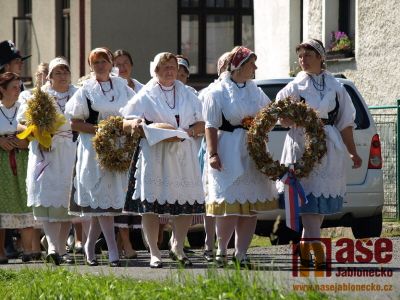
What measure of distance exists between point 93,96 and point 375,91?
33.6ft

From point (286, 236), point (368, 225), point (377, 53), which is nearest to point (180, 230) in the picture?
point (368, 225)

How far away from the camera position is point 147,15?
113 ft

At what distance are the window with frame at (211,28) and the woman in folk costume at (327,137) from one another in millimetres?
20771

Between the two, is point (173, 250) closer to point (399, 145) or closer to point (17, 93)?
point (17, 93)

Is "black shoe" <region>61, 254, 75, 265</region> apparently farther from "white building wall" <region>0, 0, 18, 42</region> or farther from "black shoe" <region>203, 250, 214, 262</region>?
"white building wall" <region>0, 0, 18, 42</region>

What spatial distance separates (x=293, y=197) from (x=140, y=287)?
2388 mm

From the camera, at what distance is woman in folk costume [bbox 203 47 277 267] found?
14461 millimetres

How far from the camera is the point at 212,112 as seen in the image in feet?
47.5

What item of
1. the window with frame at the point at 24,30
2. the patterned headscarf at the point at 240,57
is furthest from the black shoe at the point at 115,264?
the window with frame at the point at 24,30

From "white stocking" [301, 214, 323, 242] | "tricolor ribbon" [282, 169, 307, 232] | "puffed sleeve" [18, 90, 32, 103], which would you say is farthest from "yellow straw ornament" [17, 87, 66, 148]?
"white stocking" [301, 214, 323, 242]

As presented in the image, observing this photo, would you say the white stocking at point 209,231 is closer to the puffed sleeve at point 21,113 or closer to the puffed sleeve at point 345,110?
the puffed sleeve at point 21,113

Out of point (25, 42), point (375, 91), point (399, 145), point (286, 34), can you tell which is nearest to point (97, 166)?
point (399, 145)

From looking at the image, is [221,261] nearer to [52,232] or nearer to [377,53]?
[52,232]

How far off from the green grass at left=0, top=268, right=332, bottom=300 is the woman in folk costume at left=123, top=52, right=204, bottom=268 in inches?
51.3
